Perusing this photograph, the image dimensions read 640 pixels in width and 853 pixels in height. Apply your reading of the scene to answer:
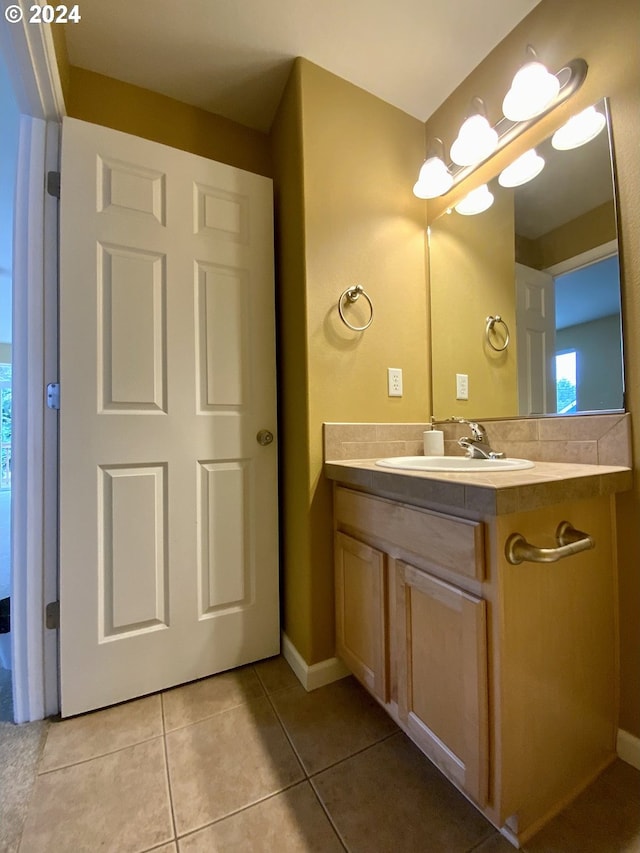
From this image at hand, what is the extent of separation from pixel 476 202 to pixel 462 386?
2.37ft

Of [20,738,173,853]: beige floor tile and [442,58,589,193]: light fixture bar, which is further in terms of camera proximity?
[442,58,589,193]: light fixture bar

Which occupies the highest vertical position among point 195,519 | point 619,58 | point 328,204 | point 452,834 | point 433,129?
point 433,129

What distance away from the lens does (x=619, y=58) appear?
0.93 m

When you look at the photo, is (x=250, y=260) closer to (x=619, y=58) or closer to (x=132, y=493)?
(x=132, y=493)

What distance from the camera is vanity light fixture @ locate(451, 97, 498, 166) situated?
4.00ft

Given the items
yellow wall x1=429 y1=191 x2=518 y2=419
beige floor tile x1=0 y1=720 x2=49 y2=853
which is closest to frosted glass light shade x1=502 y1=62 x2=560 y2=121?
yellow wall x1=429 y1=191 x2=518 y2=419

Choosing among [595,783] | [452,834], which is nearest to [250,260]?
[452,834]

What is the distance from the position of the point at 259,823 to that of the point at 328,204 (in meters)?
1.80

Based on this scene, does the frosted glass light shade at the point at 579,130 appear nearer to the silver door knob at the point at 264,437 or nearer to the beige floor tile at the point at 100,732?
the silver door knob at the point at 264,437

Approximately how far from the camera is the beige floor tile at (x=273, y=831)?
739 millimetres

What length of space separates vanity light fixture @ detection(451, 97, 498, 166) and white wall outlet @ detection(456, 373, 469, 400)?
2.57ft

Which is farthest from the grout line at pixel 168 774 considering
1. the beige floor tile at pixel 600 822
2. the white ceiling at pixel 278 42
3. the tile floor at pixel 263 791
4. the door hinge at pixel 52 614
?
the white ceiling at pixel 278 42

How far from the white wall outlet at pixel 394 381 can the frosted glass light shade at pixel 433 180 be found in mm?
703

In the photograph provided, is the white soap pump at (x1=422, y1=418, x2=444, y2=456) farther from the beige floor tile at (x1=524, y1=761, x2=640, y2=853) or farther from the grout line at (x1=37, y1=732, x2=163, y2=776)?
the grout line at (x1=37, y1=732, x2=163, y2=776)
